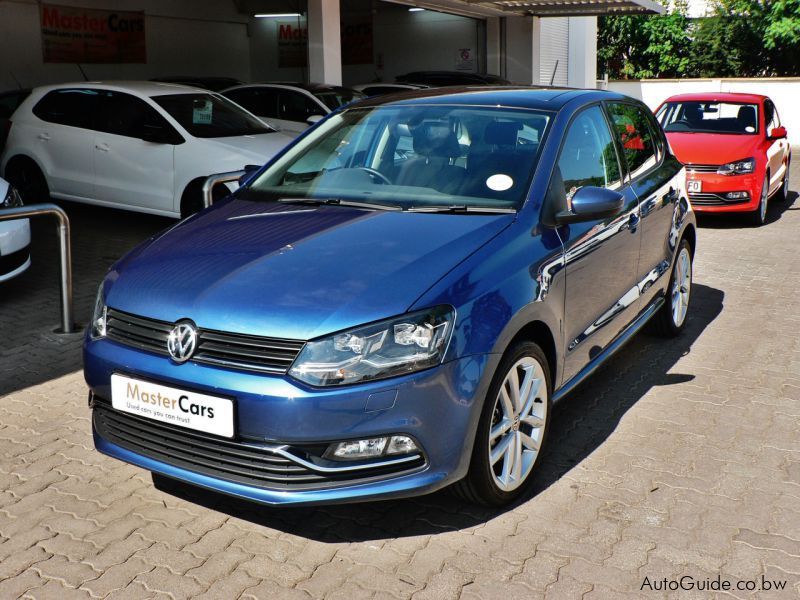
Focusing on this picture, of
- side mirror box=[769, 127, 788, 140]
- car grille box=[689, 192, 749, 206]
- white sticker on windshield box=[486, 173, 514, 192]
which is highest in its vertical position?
side mirror box=[769, 127, 788, 140]

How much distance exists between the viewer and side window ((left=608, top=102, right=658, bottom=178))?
5.32 meters

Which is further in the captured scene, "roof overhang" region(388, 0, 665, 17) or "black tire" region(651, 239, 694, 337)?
"roof overhang" region(388, 0, 665, 17)

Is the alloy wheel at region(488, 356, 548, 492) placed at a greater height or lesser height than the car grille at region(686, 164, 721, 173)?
lesser

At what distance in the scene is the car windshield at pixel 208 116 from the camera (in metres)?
9.59

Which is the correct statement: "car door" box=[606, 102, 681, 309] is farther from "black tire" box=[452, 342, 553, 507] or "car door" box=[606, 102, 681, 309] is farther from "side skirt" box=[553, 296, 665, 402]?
"black tire" box=[452, 342, 553, 507]

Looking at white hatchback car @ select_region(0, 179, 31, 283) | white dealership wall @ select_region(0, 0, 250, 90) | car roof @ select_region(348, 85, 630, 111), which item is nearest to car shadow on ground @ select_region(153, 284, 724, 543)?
car roof @ select_region(348, 85, 630, 111)

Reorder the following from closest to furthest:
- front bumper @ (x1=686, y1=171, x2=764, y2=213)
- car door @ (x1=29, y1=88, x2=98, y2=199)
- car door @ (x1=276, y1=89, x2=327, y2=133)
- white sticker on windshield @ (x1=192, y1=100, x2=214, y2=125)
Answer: white sticker on windshield @ (x1=192, y1=100, x2=214, y2=125) < car door @ (x1=29, y1=88, x2=98, y2=199) < front bumper @ (x1=686, y1=171, x2=764, y2=213) < car door @ (x1=276, y1=89, x2=327, y2=133)

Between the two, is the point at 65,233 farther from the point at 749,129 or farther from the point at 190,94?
the point at 749,129

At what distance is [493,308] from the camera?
3.48 metres

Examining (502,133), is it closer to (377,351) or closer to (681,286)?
(377,351)

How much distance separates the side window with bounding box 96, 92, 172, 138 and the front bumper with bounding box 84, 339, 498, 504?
665 cm

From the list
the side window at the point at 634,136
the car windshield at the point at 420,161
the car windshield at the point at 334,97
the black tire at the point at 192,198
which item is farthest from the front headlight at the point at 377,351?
the car windshield at the point at 334,97

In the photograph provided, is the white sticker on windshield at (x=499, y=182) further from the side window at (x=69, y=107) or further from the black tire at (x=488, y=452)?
the side window at (x=69, y=107)

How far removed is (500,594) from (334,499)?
67 centimetres
